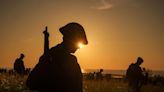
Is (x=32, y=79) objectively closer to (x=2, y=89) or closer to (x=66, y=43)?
(x=66, y=43)

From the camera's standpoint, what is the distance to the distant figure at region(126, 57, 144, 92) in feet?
68.4

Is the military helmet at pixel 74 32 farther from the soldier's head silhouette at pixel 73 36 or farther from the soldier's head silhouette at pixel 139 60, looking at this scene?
the soldier's head silhouette at pixel 139 60

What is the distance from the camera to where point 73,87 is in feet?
23.2

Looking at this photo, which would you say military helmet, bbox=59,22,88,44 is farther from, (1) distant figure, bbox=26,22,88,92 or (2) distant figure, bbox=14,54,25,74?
(2) distant figure, bbox=14,54,25,74

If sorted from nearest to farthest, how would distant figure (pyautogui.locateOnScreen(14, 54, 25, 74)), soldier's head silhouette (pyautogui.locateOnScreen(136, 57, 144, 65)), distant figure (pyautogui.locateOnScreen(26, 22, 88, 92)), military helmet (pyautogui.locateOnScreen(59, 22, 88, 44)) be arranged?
distant figure (pyautogui.locateOnScreen(26, 22, 88, 92)) < military helmet (pyautogui.locateOnScreen(59, 22, 88, 44)) < soldier's head silhouette (pyautogui.locateOnScreen(136, 57, 144, 65)) < distant figure (pyautogui.locateOnScreen(14, 54, 25, 74))

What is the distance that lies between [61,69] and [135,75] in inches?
560

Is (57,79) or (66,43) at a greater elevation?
(66,43)

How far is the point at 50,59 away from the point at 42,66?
16 cm

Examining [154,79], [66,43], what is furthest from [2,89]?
[154,79]

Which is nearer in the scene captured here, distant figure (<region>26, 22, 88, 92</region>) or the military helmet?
distant figure (<region>26, 22, 88, 92</region>)

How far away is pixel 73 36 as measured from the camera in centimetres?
733

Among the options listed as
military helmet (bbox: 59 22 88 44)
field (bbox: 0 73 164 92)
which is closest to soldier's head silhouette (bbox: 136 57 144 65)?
field (bbox: 0 73 164 92)

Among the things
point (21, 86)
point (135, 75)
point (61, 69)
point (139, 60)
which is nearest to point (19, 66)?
point (135, 75)

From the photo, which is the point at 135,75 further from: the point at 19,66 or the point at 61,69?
the point at 61,69
